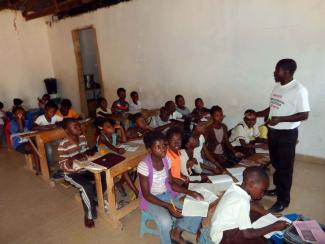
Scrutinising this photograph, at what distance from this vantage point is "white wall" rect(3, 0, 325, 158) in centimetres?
390

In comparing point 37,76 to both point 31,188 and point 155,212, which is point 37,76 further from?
point 155,212

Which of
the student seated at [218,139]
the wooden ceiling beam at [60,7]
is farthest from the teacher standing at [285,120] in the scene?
the wooden ceiling beam at [60,7]

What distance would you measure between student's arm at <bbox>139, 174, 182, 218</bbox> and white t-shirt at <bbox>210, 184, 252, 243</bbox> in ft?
2.02

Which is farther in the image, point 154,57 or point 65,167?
point 154,57

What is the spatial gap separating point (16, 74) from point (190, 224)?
7.14 metres

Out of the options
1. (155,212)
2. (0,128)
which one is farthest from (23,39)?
(155,212)

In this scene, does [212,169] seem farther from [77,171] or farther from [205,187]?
[77,171]

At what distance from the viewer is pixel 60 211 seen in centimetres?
304

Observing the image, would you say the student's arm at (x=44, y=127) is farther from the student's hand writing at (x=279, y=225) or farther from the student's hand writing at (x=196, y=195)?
the student's hand writing at (x=279, y=225)

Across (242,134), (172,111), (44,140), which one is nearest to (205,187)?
(242,134)

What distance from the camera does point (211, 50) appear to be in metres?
4.81

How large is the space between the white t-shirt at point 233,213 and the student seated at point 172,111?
2.94 metres

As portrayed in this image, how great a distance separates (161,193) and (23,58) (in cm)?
701

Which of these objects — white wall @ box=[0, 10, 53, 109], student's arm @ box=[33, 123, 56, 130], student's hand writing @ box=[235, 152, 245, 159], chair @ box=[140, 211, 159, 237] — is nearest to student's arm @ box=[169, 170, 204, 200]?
chair @ box=[140, 211, 159, 237]
